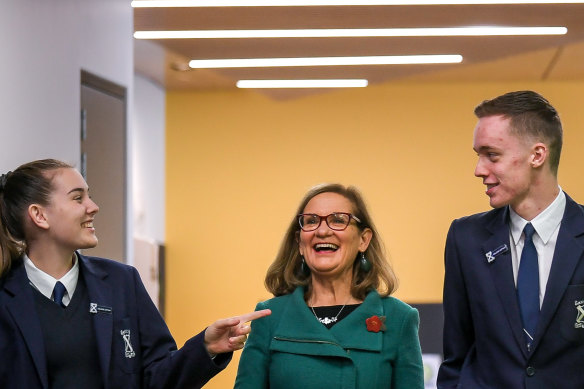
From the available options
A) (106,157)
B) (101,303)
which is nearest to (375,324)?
(101,303)

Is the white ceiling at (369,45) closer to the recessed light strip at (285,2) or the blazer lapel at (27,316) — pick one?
the recessed light strip at (285,2)

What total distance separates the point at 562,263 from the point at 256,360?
905mm

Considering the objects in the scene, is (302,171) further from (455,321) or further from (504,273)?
(504,273)

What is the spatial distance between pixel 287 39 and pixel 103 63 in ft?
7.94

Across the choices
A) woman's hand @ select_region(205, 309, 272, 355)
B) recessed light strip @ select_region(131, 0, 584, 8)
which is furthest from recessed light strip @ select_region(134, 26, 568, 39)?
woman's hand @ select_region(205, 309, 272, 355)

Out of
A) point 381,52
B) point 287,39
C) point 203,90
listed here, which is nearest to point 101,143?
point 287,39

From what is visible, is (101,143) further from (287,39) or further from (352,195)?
(287,39)

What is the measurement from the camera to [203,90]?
9.48 m

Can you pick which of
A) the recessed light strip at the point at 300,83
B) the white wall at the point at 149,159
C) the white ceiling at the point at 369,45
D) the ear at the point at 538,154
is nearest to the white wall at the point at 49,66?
the white ceiling at the point at 369,45

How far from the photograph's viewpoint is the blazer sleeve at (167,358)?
283 cm

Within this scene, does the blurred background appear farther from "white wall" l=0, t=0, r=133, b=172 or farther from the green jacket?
the green jacket

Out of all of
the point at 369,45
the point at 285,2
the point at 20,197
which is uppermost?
the point at 285,2

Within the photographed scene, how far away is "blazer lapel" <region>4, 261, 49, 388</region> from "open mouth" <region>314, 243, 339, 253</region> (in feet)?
2.68

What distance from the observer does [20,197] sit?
9.50ft
